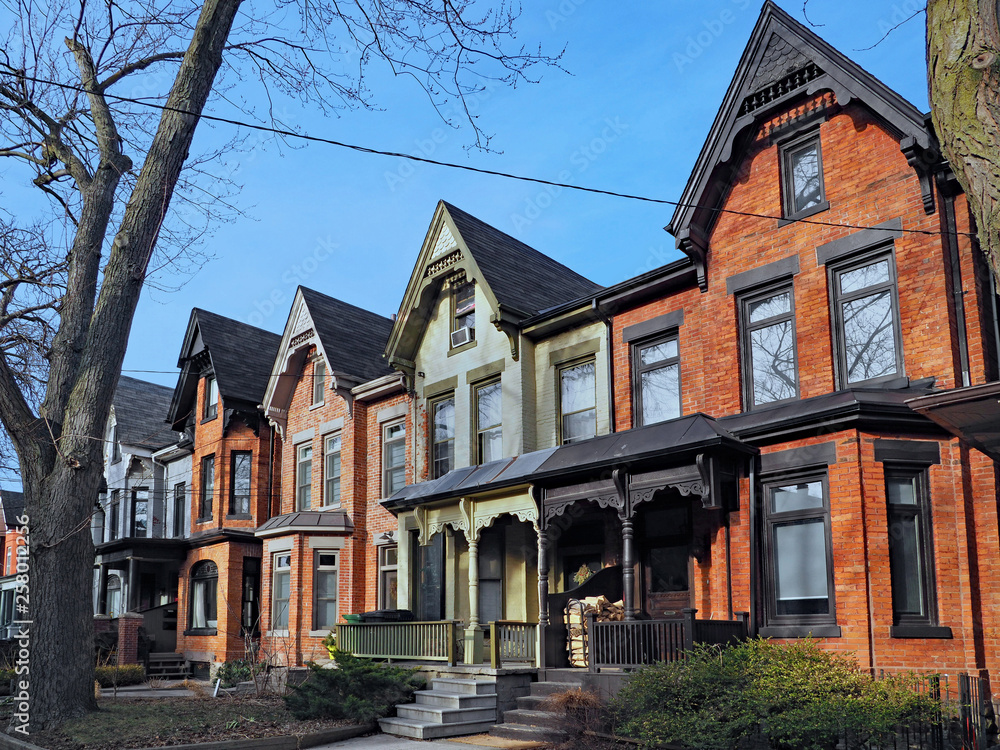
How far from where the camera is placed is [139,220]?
45.2 ft

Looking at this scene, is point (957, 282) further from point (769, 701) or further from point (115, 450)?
point (115, 450)

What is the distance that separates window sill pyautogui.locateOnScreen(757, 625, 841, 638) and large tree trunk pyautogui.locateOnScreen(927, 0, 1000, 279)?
8139 mm

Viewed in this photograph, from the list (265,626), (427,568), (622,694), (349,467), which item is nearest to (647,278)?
(622,694)

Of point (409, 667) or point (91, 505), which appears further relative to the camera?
point (409, 667)

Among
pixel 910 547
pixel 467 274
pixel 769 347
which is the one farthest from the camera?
pixel 467 274

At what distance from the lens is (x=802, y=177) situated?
15.0m

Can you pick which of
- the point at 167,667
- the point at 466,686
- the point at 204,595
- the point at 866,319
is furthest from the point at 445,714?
the point at 204,595

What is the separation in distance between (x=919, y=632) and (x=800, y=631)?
5.11ft

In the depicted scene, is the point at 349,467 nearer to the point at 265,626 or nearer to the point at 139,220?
the point at 265,626

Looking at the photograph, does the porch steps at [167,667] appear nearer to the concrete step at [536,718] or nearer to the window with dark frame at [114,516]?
the window with dark frame at [114,516]

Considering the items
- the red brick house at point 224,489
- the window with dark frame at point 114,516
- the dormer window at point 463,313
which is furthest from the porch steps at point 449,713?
the window with dark frame at point 114,516

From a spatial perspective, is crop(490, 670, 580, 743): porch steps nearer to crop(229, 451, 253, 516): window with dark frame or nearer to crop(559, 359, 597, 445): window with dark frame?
crop(559, 359, 597, 445): window with dark frame

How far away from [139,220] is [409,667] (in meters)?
9.61

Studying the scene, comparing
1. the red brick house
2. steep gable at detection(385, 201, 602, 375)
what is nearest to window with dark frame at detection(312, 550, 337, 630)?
the red brick house
